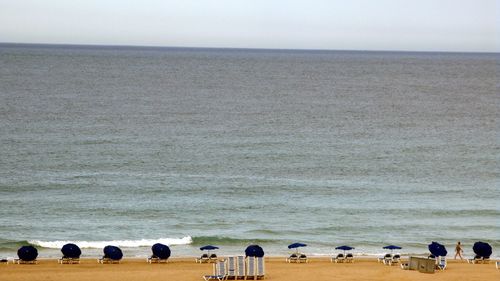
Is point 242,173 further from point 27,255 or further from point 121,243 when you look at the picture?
point 27,255

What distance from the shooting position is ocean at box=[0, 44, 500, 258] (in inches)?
1545

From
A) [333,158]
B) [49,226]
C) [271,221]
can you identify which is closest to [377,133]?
[333,158]

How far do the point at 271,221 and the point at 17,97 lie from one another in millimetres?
64789

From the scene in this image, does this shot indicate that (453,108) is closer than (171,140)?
No

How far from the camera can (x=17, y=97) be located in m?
98.9

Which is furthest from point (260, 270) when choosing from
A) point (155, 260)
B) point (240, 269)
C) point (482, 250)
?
point (482, 250)

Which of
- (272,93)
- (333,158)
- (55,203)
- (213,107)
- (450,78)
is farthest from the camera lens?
(450,78)

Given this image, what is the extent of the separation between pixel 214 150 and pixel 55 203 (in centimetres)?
2060

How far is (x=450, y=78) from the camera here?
6373 inches

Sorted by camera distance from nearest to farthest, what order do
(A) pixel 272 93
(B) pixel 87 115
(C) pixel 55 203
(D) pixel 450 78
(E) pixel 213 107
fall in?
1. (C) pixel 55 203
2. (B) pixel 87 115
3. (E) pixel 213 107
4. (A) pixel 272 93
5. (D) pixel 450 78

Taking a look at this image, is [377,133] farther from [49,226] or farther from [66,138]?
[49,226]

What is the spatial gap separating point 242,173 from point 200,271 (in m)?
24.4

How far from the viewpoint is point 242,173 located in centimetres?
5391

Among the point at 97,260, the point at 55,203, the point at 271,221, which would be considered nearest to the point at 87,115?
the point at 55,203
